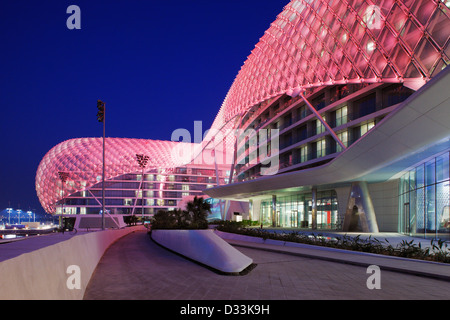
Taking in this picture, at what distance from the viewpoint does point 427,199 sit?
2466 cm

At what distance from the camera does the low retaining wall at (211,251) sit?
12.3 metres

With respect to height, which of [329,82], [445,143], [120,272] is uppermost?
[329,82]

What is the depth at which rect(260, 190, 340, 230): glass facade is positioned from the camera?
42.5m

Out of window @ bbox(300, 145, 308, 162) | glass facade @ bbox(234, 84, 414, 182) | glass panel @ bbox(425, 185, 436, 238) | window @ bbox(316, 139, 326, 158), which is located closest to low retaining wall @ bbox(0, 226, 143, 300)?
glass panel @ bbox(425, 185, 436, 238)

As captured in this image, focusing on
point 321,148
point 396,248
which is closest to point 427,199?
point 396,248

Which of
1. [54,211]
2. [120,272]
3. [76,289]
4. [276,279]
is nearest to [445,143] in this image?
[276,279]

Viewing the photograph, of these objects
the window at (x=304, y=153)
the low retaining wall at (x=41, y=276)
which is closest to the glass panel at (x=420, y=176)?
the window at (x=304, y=153)

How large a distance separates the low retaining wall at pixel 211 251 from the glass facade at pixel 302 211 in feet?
87.2

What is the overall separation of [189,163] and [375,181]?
346 feet

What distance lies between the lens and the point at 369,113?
115 feet

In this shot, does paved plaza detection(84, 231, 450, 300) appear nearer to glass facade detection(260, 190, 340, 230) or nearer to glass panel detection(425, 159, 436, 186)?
glass panel detection(425, 159, 436, 186)

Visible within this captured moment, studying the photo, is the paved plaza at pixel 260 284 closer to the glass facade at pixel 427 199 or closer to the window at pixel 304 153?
the glass facade at pixel 427 199
